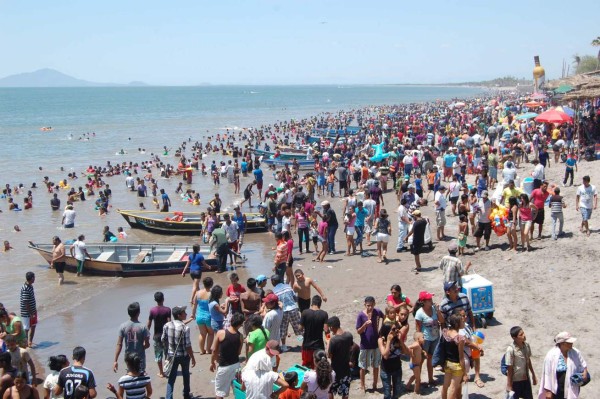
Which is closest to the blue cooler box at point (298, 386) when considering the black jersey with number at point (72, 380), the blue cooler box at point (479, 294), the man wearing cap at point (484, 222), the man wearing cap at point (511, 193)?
the black jersey with number at point (72, 380)

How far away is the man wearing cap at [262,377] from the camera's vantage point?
6.74 meters

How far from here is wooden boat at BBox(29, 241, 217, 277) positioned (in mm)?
16141

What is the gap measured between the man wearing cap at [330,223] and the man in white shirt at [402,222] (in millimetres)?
1709

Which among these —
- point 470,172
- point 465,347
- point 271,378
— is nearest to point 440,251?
point 465,347

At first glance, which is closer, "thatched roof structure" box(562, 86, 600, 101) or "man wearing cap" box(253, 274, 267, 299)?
"man wearing cap" box(253, 274, 267, 299)

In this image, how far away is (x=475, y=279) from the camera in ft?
32.8

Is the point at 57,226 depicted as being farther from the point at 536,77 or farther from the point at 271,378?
the point at 536,77

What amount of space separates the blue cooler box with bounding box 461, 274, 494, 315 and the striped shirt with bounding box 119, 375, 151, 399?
5429mm

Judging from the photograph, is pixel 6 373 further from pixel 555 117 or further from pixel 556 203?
pixel 555 117

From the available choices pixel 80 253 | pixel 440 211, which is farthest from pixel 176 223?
pixel 440 211

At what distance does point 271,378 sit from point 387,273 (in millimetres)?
7515

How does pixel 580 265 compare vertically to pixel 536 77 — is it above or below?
below

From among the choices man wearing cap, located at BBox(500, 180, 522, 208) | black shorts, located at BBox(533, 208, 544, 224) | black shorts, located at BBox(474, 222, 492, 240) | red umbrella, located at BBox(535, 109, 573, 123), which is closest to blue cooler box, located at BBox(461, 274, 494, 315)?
black shorts, located at BBox(474, 222, 492, 240)

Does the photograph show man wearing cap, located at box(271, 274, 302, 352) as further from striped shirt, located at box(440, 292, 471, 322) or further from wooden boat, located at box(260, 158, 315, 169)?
wooden boat, located at box(260, 158, 315, 169)
